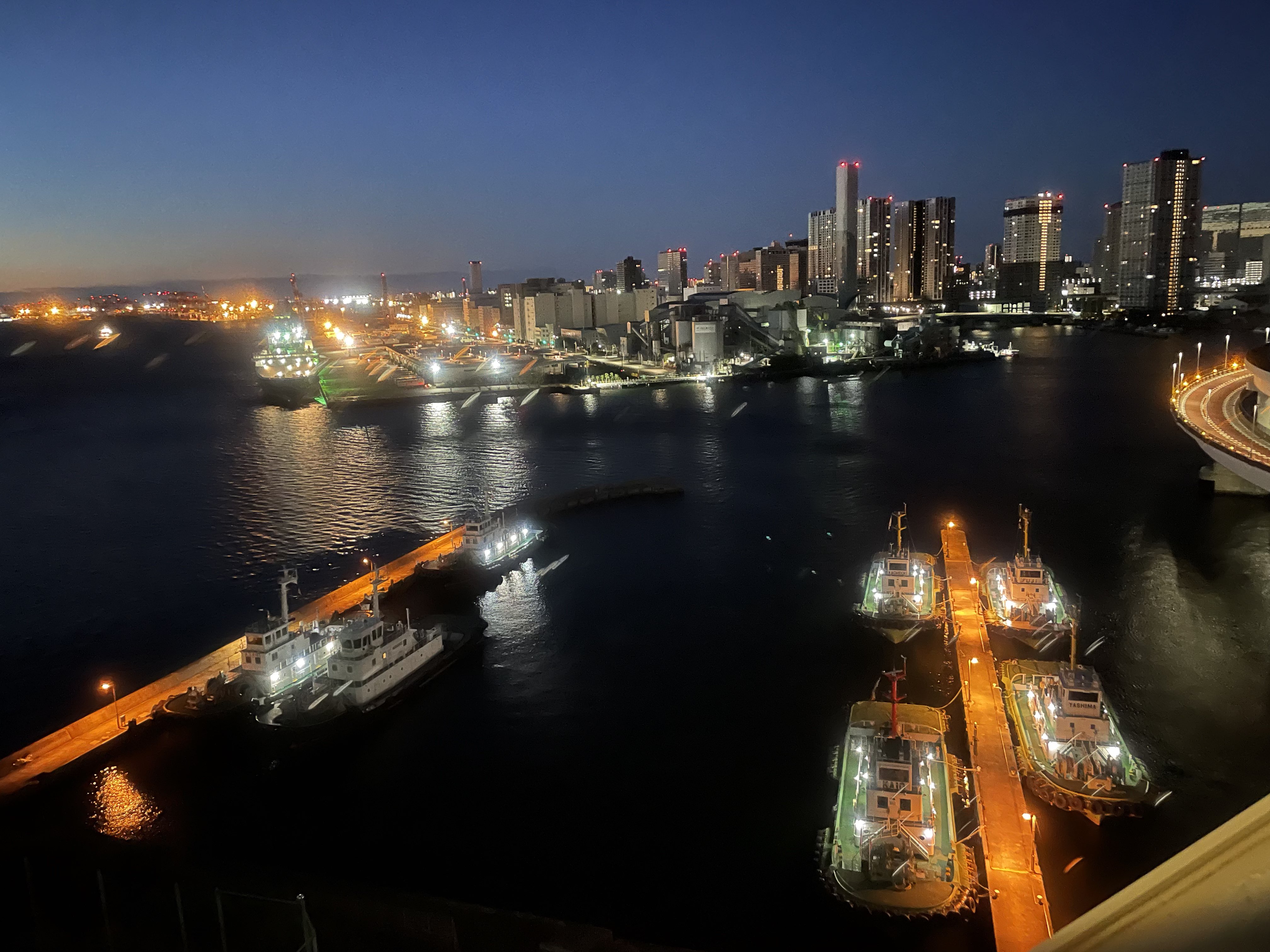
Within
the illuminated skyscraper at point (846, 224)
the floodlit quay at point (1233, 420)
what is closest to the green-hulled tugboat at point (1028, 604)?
the floodlit quay at point (1233, 420)

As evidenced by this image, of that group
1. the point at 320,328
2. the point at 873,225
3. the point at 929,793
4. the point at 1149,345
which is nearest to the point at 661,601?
the point at 929,793

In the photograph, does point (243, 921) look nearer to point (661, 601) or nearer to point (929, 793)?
point (929, 793)

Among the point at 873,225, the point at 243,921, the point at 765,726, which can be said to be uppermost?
the point at 873,225

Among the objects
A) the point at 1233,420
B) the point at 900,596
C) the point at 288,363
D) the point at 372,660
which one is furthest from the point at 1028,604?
the point at 288,363

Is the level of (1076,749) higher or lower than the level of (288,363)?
lower

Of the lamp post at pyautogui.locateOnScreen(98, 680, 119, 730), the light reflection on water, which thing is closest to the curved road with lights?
the light reflection on water

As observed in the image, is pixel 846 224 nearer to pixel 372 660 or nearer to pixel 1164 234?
pixel 1164 234
